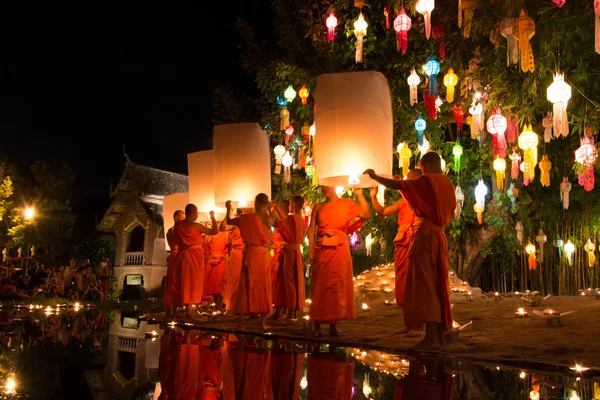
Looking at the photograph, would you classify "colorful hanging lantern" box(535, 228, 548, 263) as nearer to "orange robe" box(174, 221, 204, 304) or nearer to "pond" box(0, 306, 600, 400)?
"orange robe" box(174, 221, 204, 304)

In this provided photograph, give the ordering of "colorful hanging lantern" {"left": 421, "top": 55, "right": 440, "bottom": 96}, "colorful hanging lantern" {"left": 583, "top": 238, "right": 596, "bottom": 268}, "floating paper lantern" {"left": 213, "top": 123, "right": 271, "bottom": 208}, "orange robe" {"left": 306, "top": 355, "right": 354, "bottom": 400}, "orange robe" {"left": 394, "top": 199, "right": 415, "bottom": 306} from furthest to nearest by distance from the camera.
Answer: "colorful hanging lantern" {"left": 583, "top": 238, "right": 596, "bottom": 268}
"floating paper lantern" {"left": 213, "top": 123, "right": 271, "bottom": 208}
"colorful hanging lantern" {"left": 421, "top": 55, "right": 440, "bottom": 96}
"orange robe" {"left": 394, "top": 199, "right": 415, "bottom": 306}
"orange robe" {"left": 306, "top": 355, "right": 354, "bottom": 400}

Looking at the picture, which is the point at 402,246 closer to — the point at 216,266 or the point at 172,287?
the point at 172,287

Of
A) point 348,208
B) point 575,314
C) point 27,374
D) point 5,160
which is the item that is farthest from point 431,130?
point 5,160

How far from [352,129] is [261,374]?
305 centimetres

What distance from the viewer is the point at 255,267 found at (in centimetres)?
735

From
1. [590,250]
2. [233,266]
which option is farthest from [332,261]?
[590,250]

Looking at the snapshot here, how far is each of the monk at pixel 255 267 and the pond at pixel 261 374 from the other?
0.83 m

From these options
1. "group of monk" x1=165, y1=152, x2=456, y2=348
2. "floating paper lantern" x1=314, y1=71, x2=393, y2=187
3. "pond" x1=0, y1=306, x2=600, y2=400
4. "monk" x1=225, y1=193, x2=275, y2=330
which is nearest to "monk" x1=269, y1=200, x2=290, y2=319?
"group of monk" x1=165, y1=152, x2=456, y2=348

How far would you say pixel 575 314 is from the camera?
7.76m

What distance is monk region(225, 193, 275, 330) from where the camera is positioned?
730cm

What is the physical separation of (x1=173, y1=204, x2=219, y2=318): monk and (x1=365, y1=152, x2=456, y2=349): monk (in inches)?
176

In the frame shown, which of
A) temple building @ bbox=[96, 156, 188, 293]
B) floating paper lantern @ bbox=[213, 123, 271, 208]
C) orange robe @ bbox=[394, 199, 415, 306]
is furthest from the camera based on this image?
temple building @ bbox=[96, 156, 188, 293]

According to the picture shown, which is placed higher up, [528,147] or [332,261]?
[528,147]

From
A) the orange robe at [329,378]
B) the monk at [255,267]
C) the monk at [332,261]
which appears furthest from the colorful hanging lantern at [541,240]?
the orange robe at [329,378]
